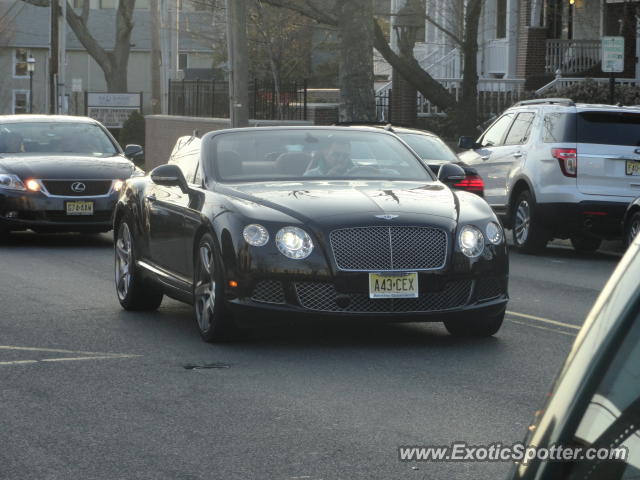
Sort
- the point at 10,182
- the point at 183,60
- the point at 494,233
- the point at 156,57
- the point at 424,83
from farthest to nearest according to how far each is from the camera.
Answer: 1. the point at 183,60
2. the point at 156,57
3. the point at 424,83
4. the point at 10,182
5. the point at 494,233

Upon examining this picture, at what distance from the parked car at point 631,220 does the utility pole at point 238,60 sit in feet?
43.9

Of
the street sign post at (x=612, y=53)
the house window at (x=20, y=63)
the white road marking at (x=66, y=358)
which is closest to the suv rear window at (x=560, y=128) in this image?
the street sign post at (x=612, y=53)

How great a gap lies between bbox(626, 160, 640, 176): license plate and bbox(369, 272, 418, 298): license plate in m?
8.29

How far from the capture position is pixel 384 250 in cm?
875

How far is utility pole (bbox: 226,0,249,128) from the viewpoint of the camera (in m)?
27.7

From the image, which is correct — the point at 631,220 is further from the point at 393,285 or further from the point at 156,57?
the point at 156,57

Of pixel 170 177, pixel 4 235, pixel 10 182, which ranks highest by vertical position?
pixel 170 177

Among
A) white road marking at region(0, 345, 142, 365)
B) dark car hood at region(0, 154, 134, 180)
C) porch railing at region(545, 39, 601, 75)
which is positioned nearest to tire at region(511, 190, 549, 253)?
dark car hood at region(0, 154, 134, 180)

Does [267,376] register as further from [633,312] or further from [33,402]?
[633,312]

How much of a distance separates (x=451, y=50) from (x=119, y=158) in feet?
94.0

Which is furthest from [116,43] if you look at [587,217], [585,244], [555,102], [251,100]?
[587,217]

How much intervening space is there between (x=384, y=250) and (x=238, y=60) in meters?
19.8

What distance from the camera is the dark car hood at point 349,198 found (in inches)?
354

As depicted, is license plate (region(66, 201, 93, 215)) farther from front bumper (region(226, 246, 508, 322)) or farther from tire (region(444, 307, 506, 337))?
front bumper (region(226, 246, 508, 322))
